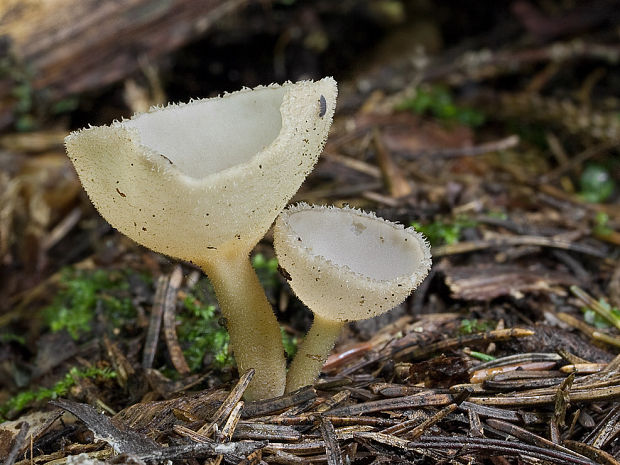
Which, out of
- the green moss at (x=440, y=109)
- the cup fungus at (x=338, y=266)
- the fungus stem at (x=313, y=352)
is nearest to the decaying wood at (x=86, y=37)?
the green moss at (x=440, y=109)

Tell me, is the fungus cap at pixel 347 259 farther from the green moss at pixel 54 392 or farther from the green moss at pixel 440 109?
the green moss at pixel 440 109

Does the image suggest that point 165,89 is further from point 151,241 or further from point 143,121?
point 151,241

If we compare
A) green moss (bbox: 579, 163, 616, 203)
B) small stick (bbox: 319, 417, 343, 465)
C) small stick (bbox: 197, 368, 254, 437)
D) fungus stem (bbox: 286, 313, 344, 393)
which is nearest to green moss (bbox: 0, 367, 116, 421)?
small stick (bbox: 197, 368, 254, 437)

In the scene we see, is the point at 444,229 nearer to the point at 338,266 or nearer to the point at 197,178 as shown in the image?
the point at 338,266

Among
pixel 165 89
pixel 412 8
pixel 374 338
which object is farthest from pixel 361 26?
pixel 374 338

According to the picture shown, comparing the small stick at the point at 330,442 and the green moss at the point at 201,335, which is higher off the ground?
the green moss at the point at 201,335
